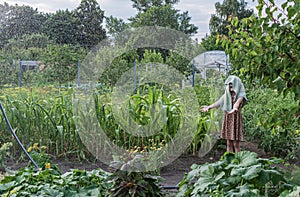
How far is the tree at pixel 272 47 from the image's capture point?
1771 millimetres

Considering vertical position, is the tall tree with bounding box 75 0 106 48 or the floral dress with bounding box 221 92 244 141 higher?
the tall tree with bounding box 75 0 106 48

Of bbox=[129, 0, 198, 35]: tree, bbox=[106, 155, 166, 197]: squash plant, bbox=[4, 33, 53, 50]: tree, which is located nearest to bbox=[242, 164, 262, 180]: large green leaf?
bbox=[106, 155, 166, 197]: squash plant

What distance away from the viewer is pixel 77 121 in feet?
12.5

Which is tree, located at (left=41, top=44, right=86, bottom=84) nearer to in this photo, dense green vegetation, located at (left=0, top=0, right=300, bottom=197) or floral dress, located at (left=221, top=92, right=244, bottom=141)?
dense green vegetation, located at (left=0, top=0, right=300, bottom=197)

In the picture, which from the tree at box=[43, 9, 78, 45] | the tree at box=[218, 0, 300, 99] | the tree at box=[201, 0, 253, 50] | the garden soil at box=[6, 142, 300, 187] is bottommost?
the garden soil at box=[6, 142, 300, 187]

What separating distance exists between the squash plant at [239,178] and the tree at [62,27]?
11984 millimetres

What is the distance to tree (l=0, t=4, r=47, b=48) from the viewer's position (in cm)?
1516

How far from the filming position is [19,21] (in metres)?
15.2

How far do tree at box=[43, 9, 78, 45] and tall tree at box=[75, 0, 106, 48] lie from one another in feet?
0.73

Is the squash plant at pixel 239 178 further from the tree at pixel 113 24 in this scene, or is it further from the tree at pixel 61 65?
the tree at pixel 113 24

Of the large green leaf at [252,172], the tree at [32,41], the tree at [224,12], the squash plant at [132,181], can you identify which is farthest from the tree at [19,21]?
the large green leaf at [252,172]

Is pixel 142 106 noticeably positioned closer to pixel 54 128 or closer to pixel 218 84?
pixel 54 128

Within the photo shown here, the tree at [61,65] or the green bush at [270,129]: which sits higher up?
the tree at [61,65]

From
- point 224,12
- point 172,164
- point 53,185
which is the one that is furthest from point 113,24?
point 53,185
